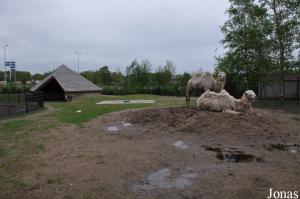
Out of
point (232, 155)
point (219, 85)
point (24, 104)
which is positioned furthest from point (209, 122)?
point (24, 104)

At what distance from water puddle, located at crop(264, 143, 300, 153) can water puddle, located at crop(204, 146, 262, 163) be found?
765 mm

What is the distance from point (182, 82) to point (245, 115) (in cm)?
2211

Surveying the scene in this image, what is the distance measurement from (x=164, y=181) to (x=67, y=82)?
23460mm

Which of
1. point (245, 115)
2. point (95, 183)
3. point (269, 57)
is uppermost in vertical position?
point (269, 57)

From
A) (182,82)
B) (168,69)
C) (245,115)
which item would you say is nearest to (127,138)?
(245,115)

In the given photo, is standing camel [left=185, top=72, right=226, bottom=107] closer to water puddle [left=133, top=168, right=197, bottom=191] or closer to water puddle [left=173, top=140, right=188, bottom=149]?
water puddle [left=173, top=140, right=188, bottom=149]

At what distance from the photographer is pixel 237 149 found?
7.43 meters

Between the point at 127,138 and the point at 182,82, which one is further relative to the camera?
the point at 182,82

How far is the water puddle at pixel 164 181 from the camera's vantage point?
16.6 feet

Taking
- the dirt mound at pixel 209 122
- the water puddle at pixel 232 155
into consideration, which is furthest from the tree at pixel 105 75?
the water puddle at pixel 232 155

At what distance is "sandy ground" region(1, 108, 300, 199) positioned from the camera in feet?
16.2

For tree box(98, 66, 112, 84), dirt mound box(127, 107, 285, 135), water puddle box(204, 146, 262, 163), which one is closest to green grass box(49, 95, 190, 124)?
dirt mound box(127, 107, 285, 135)

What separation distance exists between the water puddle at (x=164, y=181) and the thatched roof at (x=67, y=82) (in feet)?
71.0

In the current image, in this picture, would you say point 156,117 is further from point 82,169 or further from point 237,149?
point 82,169
